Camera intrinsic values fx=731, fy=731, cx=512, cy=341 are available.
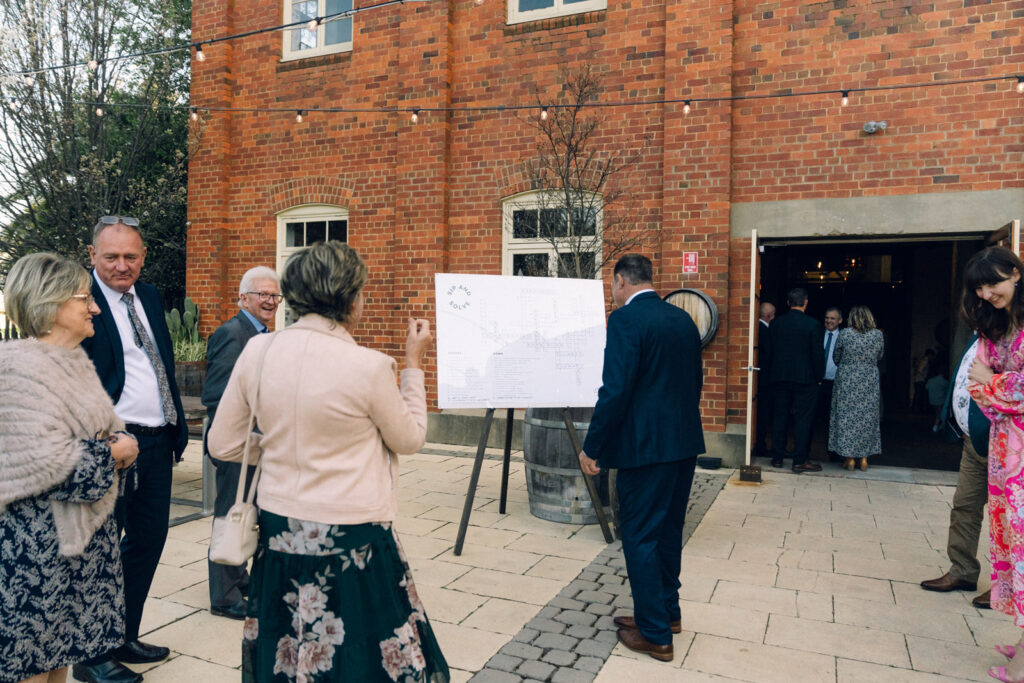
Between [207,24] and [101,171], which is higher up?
[207,24]

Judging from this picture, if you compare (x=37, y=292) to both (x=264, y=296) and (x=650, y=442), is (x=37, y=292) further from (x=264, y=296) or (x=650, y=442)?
(x=650, y=442)

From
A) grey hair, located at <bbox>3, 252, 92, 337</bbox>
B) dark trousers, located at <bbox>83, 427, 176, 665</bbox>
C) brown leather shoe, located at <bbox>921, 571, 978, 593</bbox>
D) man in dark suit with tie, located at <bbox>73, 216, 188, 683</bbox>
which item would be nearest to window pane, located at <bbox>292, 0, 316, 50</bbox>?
man in dark suit with tie, located at <bbox>73, 216, 188, 683</bbox>

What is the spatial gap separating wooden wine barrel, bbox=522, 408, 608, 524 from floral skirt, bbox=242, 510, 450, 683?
3389 mm

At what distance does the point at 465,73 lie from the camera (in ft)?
29.0

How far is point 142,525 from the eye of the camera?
3250 millimetres

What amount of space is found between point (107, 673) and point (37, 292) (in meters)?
1.65

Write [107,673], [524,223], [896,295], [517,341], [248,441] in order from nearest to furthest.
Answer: [248,441] < [107,673] < [517,341] < [524,223] < [896,295]

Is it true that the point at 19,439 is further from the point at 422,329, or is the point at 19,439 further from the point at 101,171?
the point at 101,171

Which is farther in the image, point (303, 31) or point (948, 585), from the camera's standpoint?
point (303, 31)

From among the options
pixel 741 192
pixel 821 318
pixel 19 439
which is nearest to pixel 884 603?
pixel 19 439

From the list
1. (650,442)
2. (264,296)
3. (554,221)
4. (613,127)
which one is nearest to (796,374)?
(554,221)

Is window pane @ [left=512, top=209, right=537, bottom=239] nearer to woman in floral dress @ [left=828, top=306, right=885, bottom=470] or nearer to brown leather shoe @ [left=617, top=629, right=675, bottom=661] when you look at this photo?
woman in floral dress @ [left=828, top=306, right=885, bottom=470]

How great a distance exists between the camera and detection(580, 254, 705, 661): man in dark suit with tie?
11.1ft

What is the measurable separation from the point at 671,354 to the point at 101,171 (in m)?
9.22
